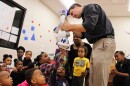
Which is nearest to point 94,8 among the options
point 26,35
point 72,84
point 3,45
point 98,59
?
point 98,59

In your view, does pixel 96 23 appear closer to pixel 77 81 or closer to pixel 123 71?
pixel 77 81

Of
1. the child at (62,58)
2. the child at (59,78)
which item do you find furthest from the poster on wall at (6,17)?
the child at (59,78)

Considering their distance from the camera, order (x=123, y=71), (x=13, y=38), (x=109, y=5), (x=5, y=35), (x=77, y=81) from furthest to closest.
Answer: (x=109, y=5), (x=13, y=38), (x=123, y=71), (x=5, y=35), (x=77, y=81)

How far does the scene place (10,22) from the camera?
13.1 ft

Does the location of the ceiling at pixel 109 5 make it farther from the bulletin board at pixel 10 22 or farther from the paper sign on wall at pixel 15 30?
the paper sign on wall at pixel 15 30

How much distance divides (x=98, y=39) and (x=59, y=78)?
149 centimetres

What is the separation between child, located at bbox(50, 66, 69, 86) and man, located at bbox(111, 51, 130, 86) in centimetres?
124

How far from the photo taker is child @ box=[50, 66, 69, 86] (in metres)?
3.19

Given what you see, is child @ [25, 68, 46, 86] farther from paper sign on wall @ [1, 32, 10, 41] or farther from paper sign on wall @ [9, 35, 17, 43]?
paper sign on wall @ [9, 35, 17, 43]

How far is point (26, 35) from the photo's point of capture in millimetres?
4520

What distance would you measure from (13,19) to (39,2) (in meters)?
1.30

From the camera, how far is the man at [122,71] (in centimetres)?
393

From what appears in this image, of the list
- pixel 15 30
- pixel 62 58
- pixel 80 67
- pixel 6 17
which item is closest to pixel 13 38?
pixel 15 30

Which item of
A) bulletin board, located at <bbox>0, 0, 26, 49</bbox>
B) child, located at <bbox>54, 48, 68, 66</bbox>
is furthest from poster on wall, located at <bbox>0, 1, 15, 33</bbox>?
child, located at <bbox>54, 48, 68, 66</bbox>
